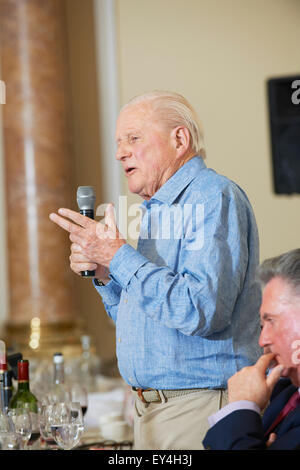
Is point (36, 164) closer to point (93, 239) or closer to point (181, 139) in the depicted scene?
point (181, 139)

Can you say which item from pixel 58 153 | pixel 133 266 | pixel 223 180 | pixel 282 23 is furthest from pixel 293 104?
pixel 58 153

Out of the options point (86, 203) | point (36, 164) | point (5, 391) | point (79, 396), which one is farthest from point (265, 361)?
point (36, 164)

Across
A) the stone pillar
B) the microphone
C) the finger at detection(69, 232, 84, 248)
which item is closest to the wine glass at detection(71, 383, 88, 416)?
the microphone

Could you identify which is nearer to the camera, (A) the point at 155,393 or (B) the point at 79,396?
(A) the point at 155,393

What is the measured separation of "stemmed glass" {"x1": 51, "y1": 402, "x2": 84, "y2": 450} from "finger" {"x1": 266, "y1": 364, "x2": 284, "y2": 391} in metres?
0.59

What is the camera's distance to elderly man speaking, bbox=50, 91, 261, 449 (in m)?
1.62

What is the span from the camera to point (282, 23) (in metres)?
2.14

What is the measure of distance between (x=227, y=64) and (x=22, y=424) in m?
1.26

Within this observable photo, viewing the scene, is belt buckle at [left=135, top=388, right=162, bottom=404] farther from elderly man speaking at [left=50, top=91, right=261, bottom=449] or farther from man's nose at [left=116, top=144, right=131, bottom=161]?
man's nose at [left=116, top=144, right=131, bottom=161]

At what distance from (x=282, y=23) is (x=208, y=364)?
1079 millimetres

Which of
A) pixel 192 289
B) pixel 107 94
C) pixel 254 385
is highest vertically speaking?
pixel 107 94

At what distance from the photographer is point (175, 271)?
5.65 ft

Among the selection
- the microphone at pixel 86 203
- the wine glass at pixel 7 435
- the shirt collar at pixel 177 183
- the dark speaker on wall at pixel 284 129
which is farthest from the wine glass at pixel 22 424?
the dark speaker on wall at pixel 284 129

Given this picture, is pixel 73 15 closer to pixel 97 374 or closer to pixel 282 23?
pixel 97 374
